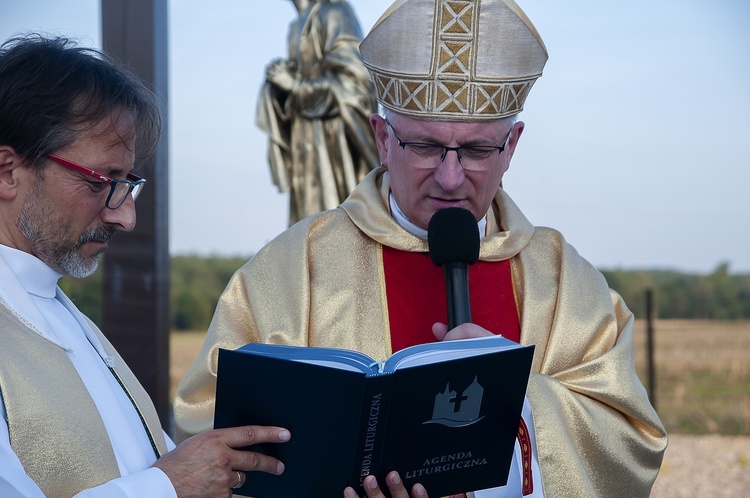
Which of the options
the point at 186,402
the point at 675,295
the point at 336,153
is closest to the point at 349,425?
the point at 186,402

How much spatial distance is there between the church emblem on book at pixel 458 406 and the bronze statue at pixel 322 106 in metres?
4.00

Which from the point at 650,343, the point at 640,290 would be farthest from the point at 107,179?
the point at 640,290

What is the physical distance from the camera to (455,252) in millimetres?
2504

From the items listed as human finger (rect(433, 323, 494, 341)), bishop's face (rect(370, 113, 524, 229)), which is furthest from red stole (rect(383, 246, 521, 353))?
human finger (rect(433, 323, 494, 341))

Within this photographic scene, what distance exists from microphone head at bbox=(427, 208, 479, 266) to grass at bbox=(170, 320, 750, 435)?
947cm

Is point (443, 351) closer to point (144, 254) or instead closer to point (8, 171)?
point (8, 171)

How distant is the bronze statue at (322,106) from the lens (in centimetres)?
613

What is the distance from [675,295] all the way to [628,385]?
12.6 meters

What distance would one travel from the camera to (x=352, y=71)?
6.06 m

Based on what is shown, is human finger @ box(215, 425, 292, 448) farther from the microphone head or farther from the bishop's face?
the bishop's face

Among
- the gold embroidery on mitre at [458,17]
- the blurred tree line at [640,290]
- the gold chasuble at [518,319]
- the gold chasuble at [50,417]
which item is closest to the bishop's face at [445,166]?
the gold chasuble at [518,319]

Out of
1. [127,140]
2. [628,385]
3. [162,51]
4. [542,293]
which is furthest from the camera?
[162,51]

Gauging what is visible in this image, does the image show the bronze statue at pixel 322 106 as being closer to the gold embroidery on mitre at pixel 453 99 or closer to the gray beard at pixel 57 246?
the gold embroidery on mitre at pixel 453 99

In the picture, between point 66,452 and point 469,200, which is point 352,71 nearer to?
point 469,200
